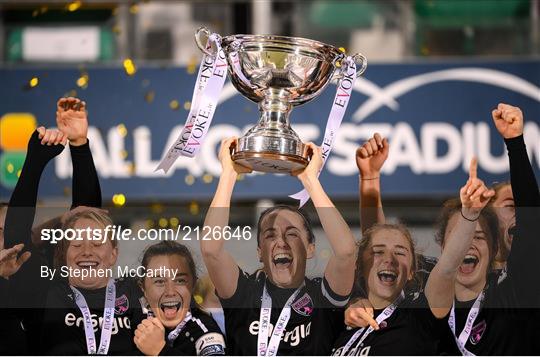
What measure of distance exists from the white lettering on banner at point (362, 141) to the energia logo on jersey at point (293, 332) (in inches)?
144

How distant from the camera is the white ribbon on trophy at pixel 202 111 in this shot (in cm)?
338

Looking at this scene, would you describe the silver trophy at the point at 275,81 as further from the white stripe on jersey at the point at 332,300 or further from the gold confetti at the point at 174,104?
the gold confetti at the point at 174,104

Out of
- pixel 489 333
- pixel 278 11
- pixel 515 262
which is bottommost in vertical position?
pixel 489 333

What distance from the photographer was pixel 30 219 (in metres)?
3.27

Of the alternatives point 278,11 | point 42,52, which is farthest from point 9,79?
point 278,11

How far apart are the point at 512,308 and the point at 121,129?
410cm

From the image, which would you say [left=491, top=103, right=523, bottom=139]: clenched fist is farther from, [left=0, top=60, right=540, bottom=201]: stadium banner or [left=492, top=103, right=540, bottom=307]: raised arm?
[left=0, top=60, right=540, bottom=201]: stadium banner

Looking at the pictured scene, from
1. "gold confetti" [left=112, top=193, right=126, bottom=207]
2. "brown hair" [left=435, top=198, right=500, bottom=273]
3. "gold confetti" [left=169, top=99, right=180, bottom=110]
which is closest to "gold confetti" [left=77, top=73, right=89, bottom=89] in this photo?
"gold confetti" [left=169, top=99, right=180, bottom=110]

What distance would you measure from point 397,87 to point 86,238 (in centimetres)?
404

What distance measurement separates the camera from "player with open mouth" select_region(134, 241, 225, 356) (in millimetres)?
3234

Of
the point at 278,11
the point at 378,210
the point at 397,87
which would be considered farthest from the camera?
the point at 278,11

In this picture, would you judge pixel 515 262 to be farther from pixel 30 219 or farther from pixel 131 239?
pixel 30 219

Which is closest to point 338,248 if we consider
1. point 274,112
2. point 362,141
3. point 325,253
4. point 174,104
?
point 325,253

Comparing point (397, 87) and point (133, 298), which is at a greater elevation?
point (397, 87)
